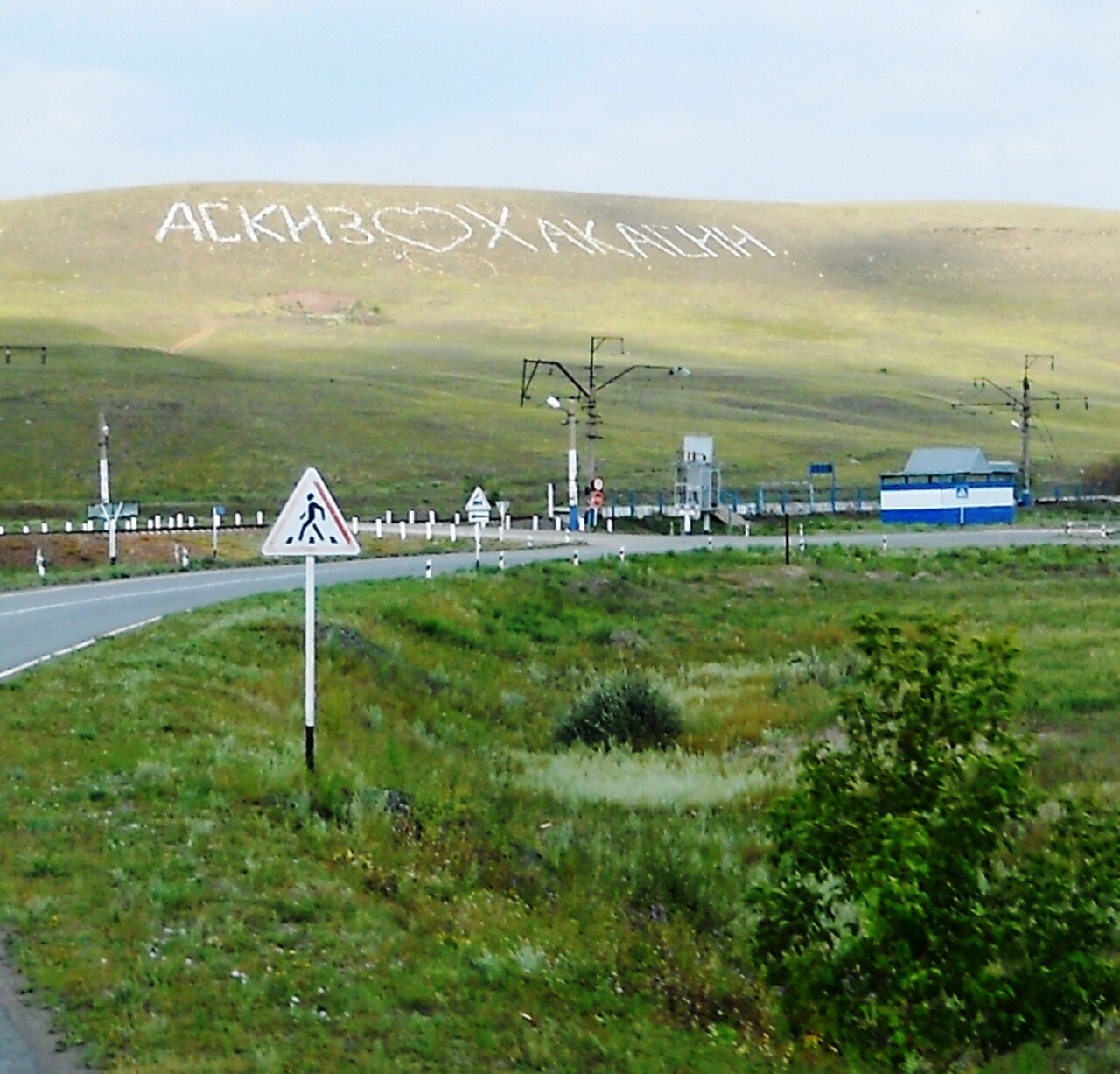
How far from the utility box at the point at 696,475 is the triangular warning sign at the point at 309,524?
1941 inches

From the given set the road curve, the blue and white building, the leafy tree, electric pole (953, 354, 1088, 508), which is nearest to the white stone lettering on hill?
electric pole (953, 354, 1088, 508)

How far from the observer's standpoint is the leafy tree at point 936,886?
9.53 meters

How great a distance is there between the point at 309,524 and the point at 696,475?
5042 centimetres

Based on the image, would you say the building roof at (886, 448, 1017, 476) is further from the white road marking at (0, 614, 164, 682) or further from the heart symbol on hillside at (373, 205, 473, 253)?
the heart symbol on hillside at (373, 205, 473, 253)

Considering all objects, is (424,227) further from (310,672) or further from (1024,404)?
(310,672)

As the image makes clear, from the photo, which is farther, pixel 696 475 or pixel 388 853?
pixel 696 475

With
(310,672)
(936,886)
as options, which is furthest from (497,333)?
(936,886)

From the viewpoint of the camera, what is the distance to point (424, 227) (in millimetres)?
169000

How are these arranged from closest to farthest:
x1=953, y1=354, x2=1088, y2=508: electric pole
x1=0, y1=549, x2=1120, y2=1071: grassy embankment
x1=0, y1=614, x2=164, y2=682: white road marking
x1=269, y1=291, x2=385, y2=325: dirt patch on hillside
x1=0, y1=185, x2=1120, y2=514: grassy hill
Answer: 1. x1=0, y1=549, x2=1120, y2=1071: grassy embankment
2. x1=0, y1=614, x2=164, y2=682: white road marking
3. x1=953, y1=354, x2=1088, y2=508: electric pole
4. x1=0, y1=185, x2=1120, y2=514: grassy hill
5. x1=269, y1=291, x2=385, y2=325: dirt patch on hillside

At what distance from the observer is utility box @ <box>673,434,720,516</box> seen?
2510 inches

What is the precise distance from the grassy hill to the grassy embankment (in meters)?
47.1

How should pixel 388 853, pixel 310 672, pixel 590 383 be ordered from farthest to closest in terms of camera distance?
pixel 590 383
pixel 310 672
pixel 388 853

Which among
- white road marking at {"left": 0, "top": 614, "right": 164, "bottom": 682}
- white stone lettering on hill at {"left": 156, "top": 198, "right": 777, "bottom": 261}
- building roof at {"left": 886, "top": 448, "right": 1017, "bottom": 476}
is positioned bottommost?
white road marking at {"left": 0, "top": 614, "right": 164, "bottom": 682}

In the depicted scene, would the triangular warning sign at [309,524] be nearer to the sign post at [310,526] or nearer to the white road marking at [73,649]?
the sign post at [310,526]
